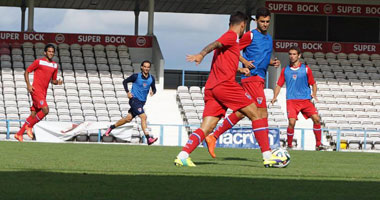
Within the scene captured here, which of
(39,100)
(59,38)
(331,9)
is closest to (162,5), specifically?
(59,38)

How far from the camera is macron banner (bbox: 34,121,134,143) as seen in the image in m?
23.7

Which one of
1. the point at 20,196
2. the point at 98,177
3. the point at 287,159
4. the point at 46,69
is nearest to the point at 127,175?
the point at 98,177

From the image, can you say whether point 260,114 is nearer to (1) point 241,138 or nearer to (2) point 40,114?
(2) point 40,114

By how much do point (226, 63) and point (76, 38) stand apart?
2490cm

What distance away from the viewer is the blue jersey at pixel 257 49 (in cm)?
1038

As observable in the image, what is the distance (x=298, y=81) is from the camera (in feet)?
53.2

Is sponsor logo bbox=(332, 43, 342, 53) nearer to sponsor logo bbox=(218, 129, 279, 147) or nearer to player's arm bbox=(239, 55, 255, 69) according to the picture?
sponsor logo bbox=(218, 129, 279, 147)

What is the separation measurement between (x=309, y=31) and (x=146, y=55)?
745 cm

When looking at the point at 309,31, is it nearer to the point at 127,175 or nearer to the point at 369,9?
the point at 369,9

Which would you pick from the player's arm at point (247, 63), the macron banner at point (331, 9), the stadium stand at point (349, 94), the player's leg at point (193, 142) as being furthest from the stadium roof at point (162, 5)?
the player's leg at point (193, 142)

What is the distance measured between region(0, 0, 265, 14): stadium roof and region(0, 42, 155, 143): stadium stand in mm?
5445

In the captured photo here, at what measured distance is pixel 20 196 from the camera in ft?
15.8

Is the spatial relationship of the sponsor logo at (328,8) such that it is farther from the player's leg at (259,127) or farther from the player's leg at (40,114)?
the player's leg at (259,127)

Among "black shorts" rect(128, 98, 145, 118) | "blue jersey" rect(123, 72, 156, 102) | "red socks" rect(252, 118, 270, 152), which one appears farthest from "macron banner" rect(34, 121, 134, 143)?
"red socks" rect(252, 118, 270, 152)
